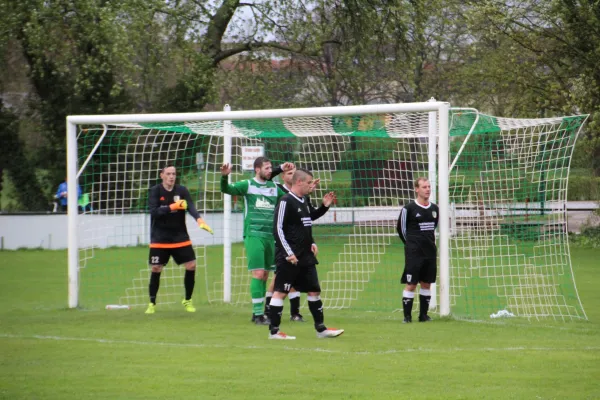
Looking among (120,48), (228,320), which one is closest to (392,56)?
(120,48)

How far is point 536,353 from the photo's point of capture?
28.4 ft

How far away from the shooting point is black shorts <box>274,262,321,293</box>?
9.62 meters

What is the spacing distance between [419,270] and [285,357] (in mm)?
2980

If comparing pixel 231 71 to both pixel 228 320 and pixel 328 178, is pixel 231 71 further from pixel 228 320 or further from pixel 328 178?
pixel 228 320

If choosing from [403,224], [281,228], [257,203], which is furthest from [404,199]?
[281,228]

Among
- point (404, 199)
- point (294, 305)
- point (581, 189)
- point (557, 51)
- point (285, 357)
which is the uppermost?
point (557, 51)

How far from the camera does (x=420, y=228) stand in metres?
11.1

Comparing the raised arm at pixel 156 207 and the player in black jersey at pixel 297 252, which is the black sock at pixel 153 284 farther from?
the player in black jersey at pixel 297 252

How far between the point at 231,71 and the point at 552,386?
2496 cm

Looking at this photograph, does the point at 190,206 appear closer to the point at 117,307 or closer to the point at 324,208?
the point at 117,307

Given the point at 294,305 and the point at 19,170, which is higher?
the point at 19,170

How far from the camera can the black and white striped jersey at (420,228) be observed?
Answer: 11062 millimetres

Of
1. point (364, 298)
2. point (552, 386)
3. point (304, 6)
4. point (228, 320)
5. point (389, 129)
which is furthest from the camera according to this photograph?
point (304, 6)

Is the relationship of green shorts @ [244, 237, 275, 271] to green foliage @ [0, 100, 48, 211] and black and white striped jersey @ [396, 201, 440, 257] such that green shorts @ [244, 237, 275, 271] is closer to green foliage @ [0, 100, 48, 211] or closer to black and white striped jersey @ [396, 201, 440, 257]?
black and white striped jersey @ [396, 201, 440, 257]
